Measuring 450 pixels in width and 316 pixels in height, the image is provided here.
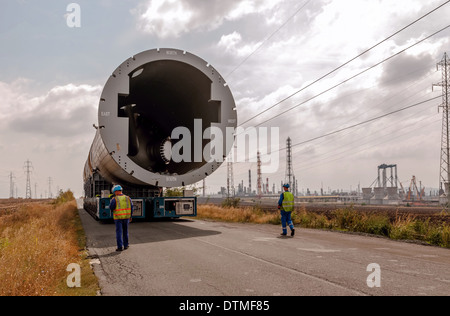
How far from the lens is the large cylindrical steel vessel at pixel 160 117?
35.0 feet

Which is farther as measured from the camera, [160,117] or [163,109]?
[160,117]

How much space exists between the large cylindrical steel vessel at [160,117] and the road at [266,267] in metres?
2.71

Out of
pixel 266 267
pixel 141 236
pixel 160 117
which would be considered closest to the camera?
pixel 266 267

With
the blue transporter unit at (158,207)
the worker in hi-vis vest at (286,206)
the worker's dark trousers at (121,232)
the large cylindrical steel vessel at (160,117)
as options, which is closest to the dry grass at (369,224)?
the worker in hi-vis vest at (286,206)

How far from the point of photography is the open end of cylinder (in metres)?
11.8

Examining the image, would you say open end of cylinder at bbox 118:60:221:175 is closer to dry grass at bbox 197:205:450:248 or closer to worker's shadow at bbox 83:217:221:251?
worker's shadow at bbox 83:217:221:251

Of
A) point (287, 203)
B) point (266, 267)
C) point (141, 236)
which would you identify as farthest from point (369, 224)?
point (141, 236)

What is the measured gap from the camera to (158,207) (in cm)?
1288

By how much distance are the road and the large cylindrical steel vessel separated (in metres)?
2.71

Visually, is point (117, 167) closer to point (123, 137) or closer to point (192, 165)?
point (123, 137)

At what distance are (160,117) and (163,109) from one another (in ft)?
1.22

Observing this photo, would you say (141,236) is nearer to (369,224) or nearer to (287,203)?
(287,203)

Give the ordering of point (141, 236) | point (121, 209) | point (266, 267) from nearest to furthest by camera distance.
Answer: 1. point (266, 267)
2. point (121, 209)
3. point (141, 236)
